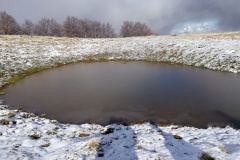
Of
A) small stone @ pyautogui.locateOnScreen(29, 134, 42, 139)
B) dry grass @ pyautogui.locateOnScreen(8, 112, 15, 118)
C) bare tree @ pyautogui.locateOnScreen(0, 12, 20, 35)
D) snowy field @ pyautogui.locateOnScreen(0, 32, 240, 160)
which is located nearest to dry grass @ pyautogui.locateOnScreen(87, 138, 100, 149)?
snowy field @ pyautogui.locateOnScreen(0, 32, 240, 160)

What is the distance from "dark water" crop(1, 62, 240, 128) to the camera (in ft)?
47.2

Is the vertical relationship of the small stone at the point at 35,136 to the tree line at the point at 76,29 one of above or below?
below

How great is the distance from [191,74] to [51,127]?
1781 centimetres

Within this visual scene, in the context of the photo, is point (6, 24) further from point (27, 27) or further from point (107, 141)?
point (107, 141)

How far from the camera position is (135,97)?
1758 cm

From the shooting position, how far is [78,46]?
1799 inches

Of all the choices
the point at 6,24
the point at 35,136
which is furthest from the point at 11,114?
the point at 6,24

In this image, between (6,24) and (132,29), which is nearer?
(6,24)

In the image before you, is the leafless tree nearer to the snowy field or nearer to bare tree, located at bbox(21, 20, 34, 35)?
bare tree, located at bbox(21, 20, 34, 35)

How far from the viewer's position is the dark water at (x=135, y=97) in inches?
567

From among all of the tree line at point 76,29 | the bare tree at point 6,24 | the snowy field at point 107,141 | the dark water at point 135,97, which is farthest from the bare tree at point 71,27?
the snowy field at point 107,141

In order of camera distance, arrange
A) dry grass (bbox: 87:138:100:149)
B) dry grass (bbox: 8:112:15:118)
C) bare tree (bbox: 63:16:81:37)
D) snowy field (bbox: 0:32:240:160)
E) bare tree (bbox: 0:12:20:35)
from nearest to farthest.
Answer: snowy field (bbox: 0:32:240:160) → dry grass (bbox: 87:138:100:149) → dry grass (bbox: 8:112:15:118) → bare tree (bbox: 0:12:20:35) → bare tree (bbox: 63:16:81:37)

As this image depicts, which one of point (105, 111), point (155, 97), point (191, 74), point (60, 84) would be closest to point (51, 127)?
point (105, 111)

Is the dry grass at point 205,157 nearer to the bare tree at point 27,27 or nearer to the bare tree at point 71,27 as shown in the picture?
the bare tree at point 71,27
